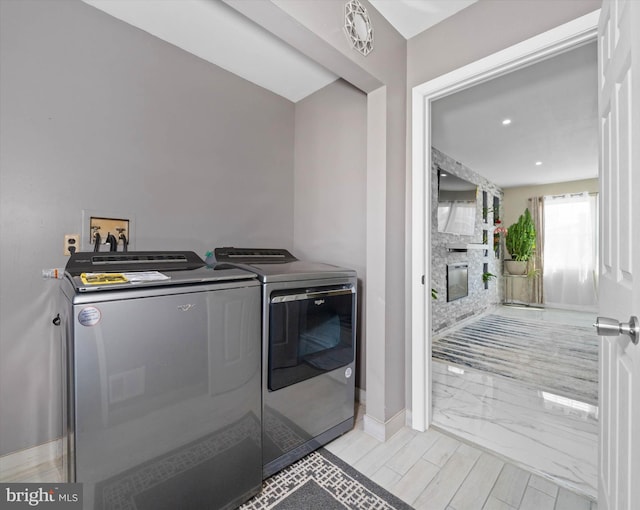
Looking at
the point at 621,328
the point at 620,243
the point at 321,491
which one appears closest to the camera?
the point at 621,328

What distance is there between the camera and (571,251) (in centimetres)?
593

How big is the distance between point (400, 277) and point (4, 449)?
223 centimetres

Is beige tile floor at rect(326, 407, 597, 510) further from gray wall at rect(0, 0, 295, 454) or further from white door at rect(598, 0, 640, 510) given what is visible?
gray wall at rect(0, 0, 295, 454)

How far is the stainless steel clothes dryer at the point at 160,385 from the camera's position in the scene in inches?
38.8

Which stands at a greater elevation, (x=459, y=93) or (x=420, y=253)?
(x=459, y=93)

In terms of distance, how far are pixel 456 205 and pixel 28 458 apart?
15.7 feet

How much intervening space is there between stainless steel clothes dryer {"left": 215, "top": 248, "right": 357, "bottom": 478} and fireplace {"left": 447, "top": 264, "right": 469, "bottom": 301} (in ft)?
9.41

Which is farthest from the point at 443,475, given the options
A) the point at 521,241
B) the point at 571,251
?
the point at 571,251

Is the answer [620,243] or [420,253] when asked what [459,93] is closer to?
[420,253]

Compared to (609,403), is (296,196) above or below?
above

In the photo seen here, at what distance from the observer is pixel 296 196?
2633 mm

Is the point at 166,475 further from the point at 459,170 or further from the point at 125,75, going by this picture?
the point at 459,170

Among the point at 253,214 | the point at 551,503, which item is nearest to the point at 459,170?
the point at 253,214

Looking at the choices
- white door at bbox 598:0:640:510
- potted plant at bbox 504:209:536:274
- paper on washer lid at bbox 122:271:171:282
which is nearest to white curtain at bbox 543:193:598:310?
potted plant at bbox 504:209:536:274
